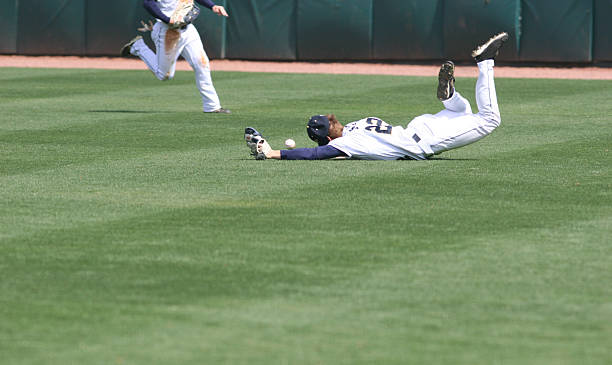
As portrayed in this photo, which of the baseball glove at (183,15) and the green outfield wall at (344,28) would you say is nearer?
the baseball glove at (183,15)

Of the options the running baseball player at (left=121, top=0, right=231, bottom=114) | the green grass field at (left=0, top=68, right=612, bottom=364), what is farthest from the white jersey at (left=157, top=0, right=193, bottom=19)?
the green grass field at (left=0, top=68, right=612, bottom=364)

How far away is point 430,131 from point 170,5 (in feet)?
18.7

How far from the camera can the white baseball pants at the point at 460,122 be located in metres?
9.62

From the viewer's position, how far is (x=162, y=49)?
1464 cm

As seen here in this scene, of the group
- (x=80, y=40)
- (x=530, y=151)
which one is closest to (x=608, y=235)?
(x=530, y=151)

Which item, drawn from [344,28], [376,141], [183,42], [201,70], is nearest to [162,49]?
[183,42]

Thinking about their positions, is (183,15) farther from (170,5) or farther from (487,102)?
(487,102)

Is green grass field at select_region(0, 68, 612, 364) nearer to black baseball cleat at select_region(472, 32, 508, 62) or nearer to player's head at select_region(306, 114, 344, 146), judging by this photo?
player's head at select_region(306, 114, 344, 146)

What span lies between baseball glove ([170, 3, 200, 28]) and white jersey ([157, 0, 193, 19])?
3 centimetres

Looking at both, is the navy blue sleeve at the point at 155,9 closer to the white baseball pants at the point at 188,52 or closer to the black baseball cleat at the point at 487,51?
the white baseball pants at the point at 188,52

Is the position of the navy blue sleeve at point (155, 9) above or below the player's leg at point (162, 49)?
above

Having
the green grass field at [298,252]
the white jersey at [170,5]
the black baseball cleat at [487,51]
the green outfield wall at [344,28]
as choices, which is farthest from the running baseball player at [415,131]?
the green outfield wall at [344,28]

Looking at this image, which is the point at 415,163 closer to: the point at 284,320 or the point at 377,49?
the point at 284,320

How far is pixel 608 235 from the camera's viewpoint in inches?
267
